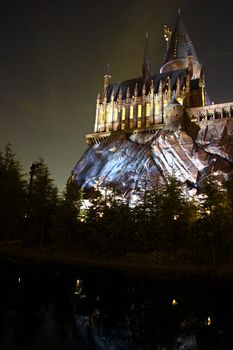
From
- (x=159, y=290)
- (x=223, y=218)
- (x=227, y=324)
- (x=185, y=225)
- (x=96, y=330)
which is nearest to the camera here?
(x=96, y=330)

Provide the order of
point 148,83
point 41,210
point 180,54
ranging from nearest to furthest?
1. point 41,210
2. point 148,83
3. point 180,54

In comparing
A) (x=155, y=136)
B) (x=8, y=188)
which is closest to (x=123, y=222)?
(x=8, y=188)

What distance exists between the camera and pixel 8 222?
114 feet

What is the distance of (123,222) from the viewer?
37906 millimetres

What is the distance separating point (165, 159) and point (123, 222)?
107 feet

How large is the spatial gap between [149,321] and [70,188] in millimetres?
36150

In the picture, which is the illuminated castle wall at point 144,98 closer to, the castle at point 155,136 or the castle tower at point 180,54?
the castle at point 155,136

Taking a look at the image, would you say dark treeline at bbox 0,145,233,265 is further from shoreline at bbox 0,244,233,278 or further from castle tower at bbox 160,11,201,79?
castle tower at bbox 160,11,201,79

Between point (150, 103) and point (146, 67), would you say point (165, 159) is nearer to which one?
point (150, 103)

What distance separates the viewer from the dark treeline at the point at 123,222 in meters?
32.7

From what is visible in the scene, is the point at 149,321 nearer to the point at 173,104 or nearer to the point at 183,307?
the point at 183,307

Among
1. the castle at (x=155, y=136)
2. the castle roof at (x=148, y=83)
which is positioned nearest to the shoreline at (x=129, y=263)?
the castle at (x=155, y=136)

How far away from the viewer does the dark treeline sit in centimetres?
3266

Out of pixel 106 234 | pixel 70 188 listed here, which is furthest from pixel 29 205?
pixel 106 234
